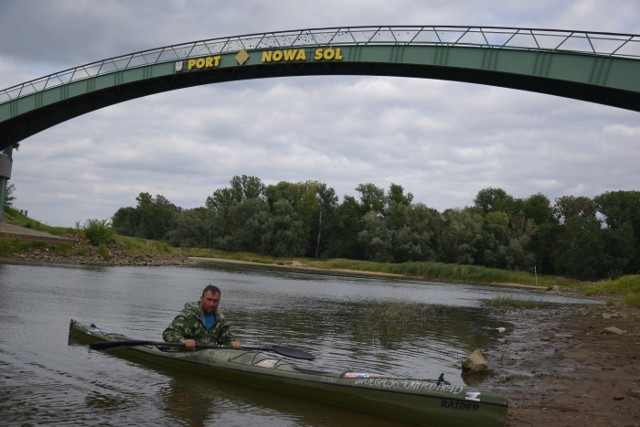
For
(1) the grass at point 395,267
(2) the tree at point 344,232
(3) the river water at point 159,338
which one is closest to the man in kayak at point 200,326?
(3) the river water at point 159,338

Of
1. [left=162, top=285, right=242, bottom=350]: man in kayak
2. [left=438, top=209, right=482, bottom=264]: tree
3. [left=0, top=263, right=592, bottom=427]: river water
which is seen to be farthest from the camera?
[left=438, top=209, right=482, bottom=264]: tree

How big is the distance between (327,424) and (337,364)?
3.75 m

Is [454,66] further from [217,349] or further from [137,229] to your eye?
[137,229]

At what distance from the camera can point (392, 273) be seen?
7112 centimetres

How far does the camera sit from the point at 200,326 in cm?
955

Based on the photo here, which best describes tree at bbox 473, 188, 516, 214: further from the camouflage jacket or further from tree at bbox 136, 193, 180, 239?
the camouflage jacket

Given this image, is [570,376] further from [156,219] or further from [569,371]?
[156,219]

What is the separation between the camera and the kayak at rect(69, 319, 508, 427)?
6.55 meters

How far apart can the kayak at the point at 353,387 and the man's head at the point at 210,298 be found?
0.69 m

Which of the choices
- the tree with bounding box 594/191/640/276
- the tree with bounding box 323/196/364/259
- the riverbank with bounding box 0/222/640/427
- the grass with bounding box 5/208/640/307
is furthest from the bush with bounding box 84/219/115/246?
the tree with bounding box 594/191/640/276

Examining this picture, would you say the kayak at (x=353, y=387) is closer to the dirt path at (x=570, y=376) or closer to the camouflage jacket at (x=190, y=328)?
the camouflage jacket at (x=190, y=328)

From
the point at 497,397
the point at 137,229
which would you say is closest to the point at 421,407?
the point at 497,397

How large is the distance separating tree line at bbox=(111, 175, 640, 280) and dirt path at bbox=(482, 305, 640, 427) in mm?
69858

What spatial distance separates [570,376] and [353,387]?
480 centimetres
